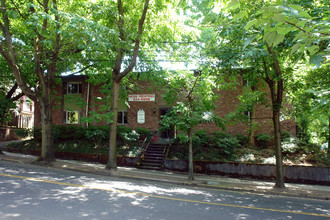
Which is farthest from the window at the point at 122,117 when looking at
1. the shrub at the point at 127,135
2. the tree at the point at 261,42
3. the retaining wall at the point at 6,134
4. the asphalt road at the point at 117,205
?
the retaining wall at the point at 6,134

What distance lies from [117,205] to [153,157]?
8.94 m

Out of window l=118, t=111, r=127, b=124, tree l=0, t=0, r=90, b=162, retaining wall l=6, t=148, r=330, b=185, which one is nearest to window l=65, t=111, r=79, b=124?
window l=118, t=111, r=127, b=124

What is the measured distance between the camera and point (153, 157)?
1491 centimetres

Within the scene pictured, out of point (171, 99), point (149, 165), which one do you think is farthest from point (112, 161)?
point (171, 99)

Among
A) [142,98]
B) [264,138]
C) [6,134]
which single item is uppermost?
[142,98]

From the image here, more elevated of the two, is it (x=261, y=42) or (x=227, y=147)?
(x=261, y=42)

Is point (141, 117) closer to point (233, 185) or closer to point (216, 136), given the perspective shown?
point (216, 136)

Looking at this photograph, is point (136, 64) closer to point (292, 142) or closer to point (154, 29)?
point (154, 29)

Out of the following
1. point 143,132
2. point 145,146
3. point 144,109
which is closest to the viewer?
point 145,146

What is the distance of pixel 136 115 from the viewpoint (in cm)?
1894

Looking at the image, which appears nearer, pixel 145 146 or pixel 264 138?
pixel 264 138

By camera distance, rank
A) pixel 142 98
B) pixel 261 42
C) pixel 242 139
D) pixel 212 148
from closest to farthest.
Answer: pixel 261 42
pixel 212 148
pixel 242 139
pixel 142 98

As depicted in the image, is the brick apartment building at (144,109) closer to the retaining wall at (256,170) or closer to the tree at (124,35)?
the tree at (124,35)

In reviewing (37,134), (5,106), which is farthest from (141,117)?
(5,106)
